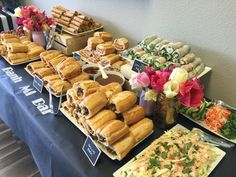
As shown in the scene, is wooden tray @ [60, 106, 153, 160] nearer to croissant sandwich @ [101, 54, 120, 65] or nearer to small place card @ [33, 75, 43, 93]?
small place card @ [33, 75, 43, 93]

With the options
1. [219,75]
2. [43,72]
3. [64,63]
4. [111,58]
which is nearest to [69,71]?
[64,63]

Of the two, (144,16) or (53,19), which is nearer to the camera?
(144,16)

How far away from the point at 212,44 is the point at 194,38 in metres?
0.10

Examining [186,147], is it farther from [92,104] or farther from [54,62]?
[54,62]

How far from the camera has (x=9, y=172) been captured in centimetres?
148

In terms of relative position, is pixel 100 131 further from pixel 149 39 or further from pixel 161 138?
pixel 149 39

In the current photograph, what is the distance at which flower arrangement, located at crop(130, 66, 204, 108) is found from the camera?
2.54ft

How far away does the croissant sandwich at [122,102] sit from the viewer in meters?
0.83

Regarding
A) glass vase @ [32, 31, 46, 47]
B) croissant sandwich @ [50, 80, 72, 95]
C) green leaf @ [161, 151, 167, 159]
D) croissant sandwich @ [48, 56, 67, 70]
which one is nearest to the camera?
green leaf @ [161, 151, 167, 159]

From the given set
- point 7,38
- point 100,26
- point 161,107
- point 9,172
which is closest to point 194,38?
point 161,107

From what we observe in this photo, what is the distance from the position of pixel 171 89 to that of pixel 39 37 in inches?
42.2

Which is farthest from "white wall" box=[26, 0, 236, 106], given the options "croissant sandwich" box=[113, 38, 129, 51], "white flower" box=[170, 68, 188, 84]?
"white flower" box=[170, 68, 188, 84]

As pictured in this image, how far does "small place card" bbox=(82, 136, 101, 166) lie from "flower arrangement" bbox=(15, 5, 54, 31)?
0.99 m

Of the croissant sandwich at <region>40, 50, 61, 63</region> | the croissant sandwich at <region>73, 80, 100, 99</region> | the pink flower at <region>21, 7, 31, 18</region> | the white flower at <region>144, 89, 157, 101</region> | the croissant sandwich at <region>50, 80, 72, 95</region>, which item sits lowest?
the croissant sandwich at <region>50, 80, 72, 95</region>
